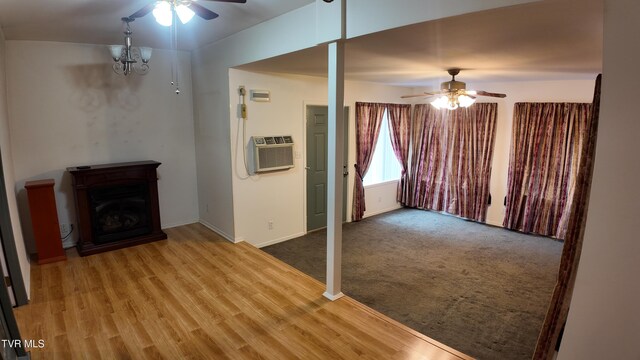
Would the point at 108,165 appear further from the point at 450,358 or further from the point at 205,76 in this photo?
the point at 450,358

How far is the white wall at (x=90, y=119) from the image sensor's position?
3982 mm

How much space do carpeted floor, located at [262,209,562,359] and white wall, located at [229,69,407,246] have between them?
34cm

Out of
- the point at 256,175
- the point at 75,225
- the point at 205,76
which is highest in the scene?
the point at 205,76

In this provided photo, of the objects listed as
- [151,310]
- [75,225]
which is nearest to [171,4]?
[151,310]

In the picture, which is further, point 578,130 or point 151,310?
point 578,130

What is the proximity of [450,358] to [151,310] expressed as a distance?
236 centimetres

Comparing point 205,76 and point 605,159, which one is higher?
point 205,76

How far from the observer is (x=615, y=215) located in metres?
1.48

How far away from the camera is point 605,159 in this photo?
1494 millimetres

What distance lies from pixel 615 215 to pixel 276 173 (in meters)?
3.95

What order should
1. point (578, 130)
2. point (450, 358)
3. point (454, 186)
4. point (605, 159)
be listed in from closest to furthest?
1. point (605, 159)
2. point (450, 358)
3. point (578, 130)
4. point (454, 186)

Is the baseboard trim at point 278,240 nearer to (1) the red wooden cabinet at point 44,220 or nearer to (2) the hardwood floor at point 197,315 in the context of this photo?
(2) the hardwood floor at point 197,315

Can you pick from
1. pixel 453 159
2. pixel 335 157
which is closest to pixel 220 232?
pixel 335 157

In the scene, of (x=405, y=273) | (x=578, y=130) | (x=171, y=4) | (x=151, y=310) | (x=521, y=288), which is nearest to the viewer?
(x=171, y=4)
